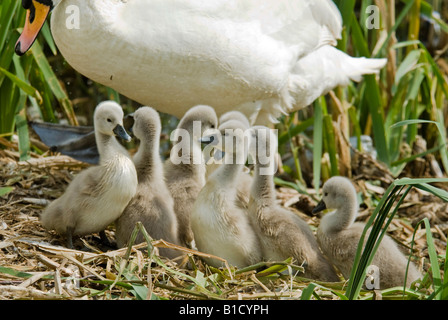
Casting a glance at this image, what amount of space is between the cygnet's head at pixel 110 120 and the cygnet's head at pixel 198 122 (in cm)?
31

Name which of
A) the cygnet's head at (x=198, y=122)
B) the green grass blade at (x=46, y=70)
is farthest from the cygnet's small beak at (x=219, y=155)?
the green grass blade at (x=46, y=70)

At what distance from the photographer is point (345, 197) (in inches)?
112

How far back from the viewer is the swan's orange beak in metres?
3.15

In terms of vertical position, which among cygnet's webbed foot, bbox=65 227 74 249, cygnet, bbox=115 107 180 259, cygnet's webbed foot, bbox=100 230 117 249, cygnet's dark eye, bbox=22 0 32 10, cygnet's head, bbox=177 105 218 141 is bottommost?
cygnet's webbed foot, bbox=100 230 117 249

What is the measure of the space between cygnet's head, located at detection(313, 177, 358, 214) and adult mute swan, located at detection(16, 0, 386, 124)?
736 millimetres

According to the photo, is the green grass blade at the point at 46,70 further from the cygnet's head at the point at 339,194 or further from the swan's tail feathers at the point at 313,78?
the cygnet's head at the point at 339,194

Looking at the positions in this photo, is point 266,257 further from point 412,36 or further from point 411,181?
point 412,36

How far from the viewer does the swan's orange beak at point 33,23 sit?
3.15 metres

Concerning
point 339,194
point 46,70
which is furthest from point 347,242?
point 46,70

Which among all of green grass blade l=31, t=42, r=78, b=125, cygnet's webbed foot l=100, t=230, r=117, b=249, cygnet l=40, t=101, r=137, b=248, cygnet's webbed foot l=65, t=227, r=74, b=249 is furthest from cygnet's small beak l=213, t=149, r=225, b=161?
green grass blade l=31, t=42, r=78, b=125

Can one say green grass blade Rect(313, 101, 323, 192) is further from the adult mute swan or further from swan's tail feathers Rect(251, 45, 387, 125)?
the adult mute swan

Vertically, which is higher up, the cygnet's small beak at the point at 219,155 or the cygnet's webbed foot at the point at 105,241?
the cygnet's small beak at the point at 219,155

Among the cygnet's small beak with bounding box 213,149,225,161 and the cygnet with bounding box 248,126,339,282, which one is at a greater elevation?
the cygnet's small beak with bounding box 213,149,225,161

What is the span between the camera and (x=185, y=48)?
10.5 feet
